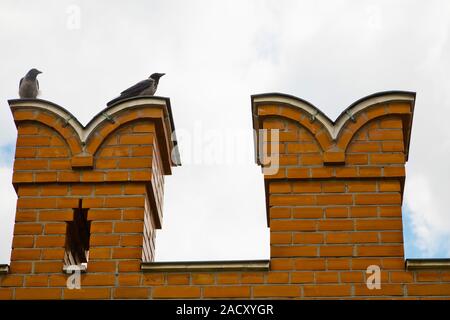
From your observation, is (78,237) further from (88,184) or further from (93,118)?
(93,118)

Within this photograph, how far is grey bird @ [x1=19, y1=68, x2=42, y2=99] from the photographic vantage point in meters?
13.2

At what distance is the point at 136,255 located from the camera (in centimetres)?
1096

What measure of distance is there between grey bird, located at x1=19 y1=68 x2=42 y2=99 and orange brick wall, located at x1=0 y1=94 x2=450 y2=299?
1438 millimetres

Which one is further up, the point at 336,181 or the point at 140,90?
the point at 140,90

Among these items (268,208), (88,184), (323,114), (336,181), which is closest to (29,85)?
(88,184)

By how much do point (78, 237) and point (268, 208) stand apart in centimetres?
180

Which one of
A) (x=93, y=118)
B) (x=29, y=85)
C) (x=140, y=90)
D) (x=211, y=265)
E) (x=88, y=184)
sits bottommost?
(x=211, y=265)

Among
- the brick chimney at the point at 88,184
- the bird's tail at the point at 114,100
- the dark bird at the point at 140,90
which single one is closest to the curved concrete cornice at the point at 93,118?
the brick chimney at the point at 88,184

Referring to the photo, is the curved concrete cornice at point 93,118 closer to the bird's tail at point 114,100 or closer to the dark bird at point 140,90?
the bird's tail at point 114,100

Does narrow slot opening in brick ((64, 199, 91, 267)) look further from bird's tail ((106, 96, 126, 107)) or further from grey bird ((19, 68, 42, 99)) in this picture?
grey bird ((19, 68, 42, 99))

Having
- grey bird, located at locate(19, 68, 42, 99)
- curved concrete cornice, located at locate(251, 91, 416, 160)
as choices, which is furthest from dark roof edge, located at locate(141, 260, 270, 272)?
grey bird, located at locate(19, 68, 42, 99)

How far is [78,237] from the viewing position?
38.1ft
